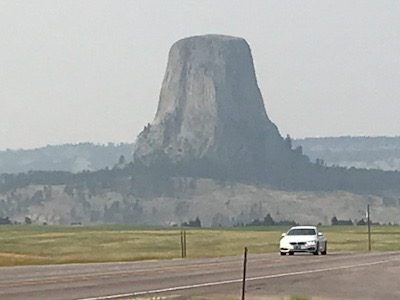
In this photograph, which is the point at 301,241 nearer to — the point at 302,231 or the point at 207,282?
the point at 302,231

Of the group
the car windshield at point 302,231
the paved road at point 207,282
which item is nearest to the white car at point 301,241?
the car windshield at point 302,231

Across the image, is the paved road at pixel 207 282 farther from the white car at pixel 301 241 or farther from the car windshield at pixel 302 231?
the car windshield at pixel 302 231

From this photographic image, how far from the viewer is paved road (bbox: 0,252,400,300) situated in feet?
93.4

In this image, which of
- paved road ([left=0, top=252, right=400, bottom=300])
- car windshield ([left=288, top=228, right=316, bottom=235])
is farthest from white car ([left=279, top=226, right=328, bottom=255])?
paved road ([left=0, top=252, right=400, bottom=300])

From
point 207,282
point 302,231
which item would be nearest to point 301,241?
point 302,231

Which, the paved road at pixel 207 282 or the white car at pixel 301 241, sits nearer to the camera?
the paved road at pixel 207 282

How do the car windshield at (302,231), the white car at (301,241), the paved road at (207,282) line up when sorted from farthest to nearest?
1. the car windshield at (302,231)
2. the white car at (301,241)
3. the paved road at (207,282)

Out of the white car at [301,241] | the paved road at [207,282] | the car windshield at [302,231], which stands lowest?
the paved road at [207,282]

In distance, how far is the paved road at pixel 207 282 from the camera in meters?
28.5

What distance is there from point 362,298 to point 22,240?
389 ft

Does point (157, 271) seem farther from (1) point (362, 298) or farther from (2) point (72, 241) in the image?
(2) point (72, 241)

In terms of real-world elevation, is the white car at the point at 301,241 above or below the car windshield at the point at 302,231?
below

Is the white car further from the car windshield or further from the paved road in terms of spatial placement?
the paved road

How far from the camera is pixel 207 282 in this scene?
3306 cm
